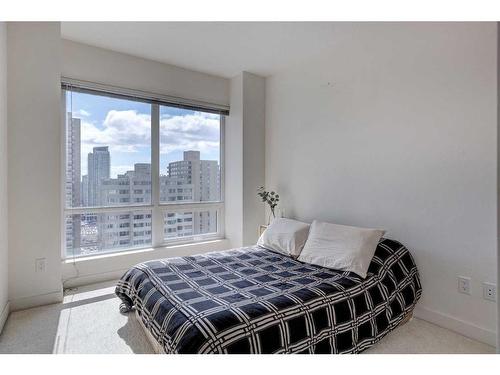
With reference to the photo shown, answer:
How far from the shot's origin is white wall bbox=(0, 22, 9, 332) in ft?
7.09

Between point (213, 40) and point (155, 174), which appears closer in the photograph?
point (213, 40)

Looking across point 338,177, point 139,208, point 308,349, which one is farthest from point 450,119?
point 139,208

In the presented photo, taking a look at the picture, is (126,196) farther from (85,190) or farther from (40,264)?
→ (40,264)

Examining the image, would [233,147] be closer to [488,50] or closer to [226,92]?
[226,92]

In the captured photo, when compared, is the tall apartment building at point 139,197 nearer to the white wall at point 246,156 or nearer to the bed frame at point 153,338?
the white wall at point 246,156

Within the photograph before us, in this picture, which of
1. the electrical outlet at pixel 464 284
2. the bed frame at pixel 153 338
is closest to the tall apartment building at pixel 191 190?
the bed frame at pixel 153 338

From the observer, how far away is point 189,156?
374 cm

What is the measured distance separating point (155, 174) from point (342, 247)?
231 cm

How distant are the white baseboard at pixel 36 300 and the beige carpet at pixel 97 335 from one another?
6 cm

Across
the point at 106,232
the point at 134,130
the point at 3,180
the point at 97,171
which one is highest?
the point at 134,130

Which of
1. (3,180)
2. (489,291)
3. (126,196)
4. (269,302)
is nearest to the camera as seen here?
(269,302)

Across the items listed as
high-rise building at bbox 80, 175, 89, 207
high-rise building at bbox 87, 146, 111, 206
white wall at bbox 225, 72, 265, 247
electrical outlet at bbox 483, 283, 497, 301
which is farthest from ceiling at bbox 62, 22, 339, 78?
electrical outlet at bbox 483, 283, 497, 301

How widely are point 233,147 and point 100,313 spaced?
2.38m

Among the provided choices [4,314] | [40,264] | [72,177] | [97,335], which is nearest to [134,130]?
[72,177]
